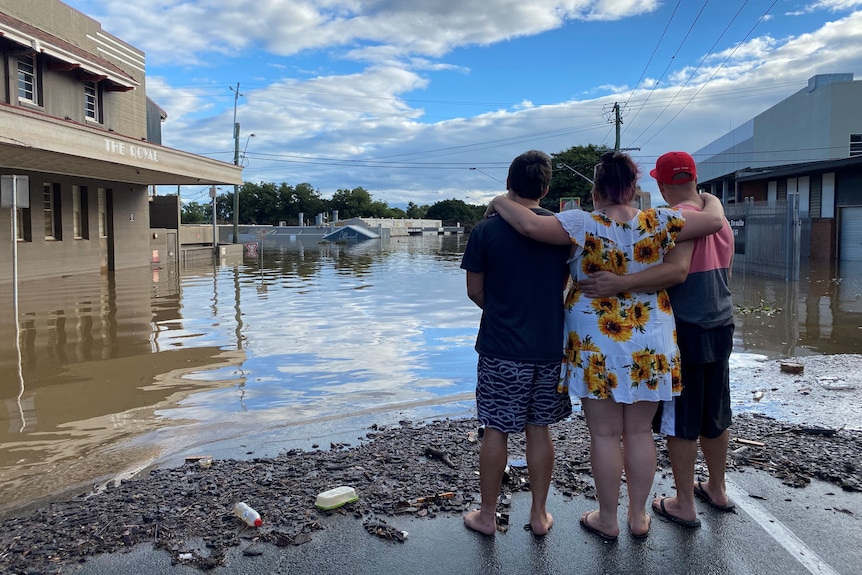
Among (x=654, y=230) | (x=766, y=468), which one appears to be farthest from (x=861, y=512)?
(x=654, y=230)

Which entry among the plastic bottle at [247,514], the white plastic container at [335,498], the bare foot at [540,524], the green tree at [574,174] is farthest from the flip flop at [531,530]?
the green tree at [574,174]

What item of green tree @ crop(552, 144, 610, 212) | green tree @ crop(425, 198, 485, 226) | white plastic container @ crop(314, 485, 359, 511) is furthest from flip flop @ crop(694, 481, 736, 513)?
green tree @ crop(425, 198, 485, 226)

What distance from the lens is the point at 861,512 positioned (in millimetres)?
3867

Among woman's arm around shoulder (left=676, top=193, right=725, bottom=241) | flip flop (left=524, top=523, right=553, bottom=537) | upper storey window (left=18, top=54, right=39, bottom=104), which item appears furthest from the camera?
upper storey window (left=18, top=54, right=39, bottom=104)

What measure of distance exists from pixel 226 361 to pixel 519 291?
278 inches

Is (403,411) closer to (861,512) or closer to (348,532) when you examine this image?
(348,532)

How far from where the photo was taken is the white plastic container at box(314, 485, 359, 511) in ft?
12.9

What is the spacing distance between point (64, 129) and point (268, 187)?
93.3 m

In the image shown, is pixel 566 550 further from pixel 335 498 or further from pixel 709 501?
pixel 335 498

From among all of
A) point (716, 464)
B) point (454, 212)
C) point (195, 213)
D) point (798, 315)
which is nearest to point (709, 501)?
point (716, 464)

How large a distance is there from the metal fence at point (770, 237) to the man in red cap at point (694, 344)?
1765 centimetres

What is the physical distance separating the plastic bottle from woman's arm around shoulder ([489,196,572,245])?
6.89 feet

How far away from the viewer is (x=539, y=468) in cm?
362

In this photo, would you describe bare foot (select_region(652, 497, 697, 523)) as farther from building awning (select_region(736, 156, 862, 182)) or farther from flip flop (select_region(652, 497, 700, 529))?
building awning (select_region(736, 156, 862, 182))
